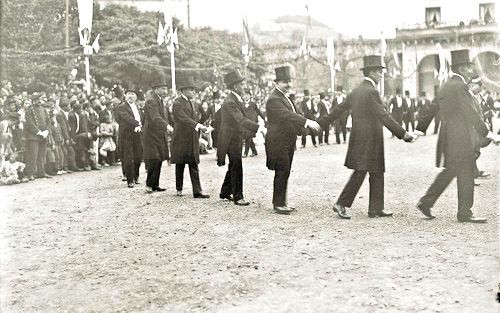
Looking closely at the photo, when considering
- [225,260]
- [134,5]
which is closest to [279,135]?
[225,260]

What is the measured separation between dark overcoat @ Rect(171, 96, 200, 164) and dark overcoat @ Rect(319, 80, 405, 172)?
123 inches

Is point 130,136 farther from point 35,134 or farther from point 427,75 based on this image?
point 427,75

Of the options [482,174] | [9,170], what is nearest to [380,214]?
[482,174]

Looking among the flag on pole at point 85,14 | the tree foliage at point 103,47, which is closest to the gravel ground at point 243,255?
the flag on pole at point 85,14

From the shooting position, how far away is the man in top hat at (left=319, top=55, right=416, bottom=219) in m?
8.23

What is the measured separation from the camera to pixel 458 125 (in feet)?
25.6

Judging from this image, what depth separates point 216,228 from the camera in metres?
7.95

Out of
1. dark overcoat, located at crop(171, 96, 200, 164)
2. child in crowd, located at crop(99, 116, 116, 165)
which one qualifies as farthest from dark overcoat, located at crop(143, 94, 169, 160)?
child in crowd, located at crop(99, 116, 116, 165)

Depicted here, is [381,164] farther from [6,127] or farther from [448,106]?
[6,127]

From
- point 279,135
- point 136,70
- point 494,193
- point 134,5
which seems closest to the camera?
point 279,135

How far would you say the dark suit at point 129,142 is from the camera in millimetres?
12062

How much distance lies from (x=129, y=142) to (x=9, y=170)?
292 centimetres

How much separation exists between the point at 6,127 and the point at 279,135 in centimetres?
725

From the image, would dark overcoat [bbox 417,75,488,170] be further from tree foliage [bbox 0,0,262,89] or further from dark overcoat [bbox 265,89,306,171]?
tree foliage [bbox 0,0,262,89]
